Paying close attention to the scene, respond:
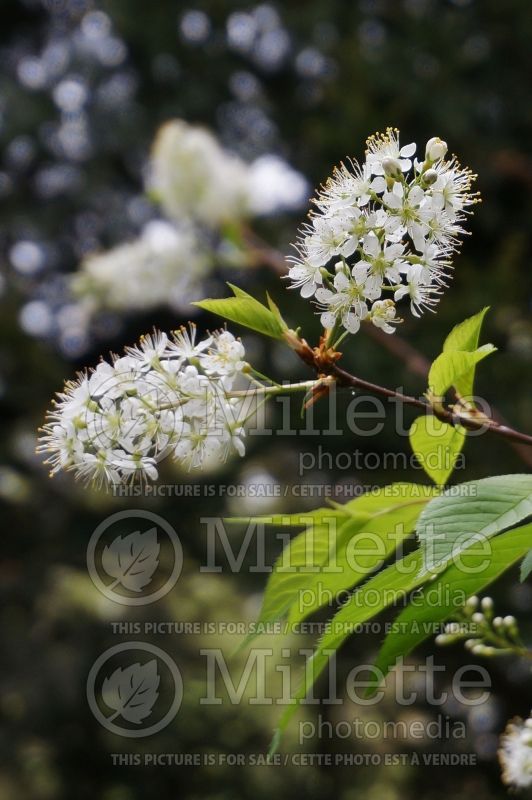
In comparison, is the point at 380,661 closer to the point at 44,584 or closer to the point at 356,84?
the point at 44,584

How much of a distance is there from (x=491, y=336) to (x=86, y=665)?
311cm

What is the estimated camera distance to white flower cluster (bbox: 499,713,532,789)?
4.18ft

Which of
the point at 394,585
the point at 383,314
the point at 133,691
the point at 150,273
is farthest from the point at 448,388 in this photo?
the point at 133,691

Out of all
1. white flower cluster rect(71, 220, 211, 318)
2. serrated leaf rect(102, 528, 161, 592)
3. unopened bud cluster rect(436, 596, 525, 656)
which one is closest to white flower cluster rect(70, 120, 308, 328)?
white flower cluster rect(71, 220, 211, 318)

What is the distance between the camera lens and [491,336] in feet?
18.6

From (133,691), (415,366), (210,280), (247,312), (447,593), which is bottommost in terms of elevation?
(447,593)

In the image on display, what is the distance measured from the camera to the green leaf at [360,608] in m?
0.95

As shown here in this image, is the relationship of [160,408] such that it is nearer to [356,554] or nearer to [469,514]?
[356,554]

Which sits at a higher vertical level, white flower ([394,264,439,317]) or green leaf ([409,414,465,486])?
white flower ([394,264,439,317])

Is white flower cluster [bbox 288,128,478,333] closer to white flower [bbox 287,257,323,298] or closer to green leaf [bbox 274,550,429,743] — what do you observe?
white flower [bbox 287,257,323,298]

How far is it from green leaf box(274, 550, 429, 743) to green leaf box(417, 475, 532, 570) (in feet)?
0.24

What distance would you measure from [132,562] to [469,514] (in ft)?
13.2

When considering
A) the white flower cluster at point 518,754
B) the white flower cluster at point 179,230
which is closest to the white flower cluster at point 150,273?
the white flower cluster at point 179,230

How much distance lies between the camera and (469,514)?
2.93 feet
